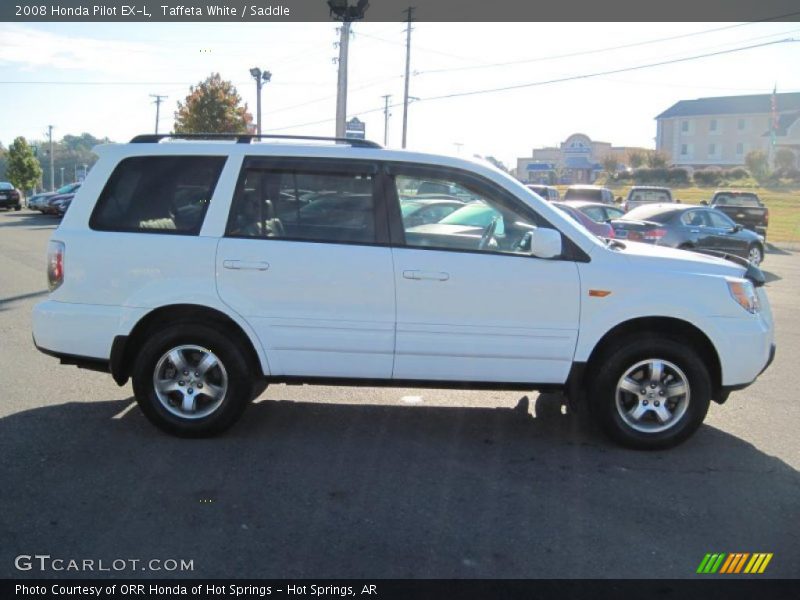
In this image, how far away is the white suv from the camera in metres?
4.91

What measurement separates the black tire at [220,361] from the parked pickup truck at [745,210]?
868 inches

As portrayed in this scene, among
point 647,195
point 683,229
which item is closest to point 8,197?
point 647,195

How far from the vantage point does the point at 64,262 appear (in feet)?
16.5

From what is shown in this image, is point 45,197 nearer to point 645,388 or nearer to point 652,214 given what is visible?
point 652,214

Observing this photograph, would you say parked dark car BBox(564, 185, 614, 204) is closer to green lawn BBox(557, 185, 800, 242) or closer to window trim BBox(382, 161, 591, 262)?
green lawn BBox(557, 185, 800, 242)

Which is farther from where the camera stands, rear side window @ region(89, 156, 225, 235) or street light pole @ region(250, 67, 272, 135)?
street light pole @ region(250, 67, 272, 135)

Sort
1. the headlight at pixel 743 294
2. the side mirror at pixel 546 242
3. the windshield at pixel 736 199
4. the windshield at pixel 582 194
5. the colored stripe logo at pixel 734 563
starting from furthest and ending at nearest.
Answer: the windshield at pixel 736 199 → the windshield at pixel 582 194 → the headlight at pixel 743 294 → the side mirror at pixel 546 242 → the colored stripe logo at pixel 734 563

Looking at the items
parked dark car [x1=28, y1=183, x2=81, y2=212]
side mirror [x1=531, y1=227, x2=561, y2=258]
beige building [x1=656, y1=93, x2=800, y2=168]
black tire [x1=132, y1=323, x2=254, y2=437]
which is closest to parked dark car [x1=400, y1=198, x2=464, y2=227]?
side mirror [x1=531, y1=227, x2=561, y2=258]

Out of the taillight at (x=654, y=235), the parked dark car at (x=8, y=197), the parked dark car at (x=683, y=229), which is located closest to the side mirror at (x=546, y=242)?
the parked dark car at (x=683, y=229)

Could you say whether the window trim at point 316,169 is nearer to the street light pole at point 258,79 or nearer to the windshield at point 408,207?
the windshield at point 408,207

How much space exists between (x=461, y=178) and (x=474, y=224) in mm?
327

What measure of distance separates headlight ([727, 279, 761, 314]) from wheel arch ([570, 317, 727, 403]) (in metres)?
0.34

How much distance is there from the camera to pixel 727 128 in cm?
8594

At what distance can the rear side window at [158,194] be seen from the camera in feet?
16.6
